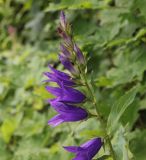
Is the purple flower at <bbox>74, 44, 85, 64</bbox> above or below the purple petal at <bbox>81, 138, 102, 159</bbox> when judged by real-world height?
above

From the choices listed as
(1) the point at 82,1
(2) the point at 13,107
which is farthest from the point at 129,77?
(2) the point at 13,107

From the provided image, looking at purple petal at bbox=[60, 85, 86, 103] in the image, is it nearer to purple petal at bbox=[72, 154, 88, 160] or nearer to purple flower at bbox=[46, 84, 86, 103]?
purple flower at bbox=[46, 84, 86, 103]

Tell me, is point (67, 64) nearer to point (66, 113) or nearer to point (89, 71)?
point (66, 113)

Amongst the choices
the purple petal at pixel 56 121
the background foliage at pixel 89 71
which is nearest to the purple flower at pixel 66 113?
the purple petal at pixel 56 121

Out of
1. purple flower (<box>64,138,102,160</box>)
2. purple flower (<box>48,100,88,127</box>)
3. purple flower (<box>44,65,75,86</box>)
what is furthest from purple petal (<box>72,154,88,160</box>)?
purple flower (<box>44,65,75,86</box>)

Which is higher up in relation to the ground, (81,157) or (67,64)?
(67,64)

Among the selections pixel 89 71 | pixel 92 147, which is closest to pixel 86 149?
pixel 92 147

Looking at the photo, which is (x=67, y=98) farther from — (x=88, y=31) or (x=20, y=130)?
(x=20, y=130)
